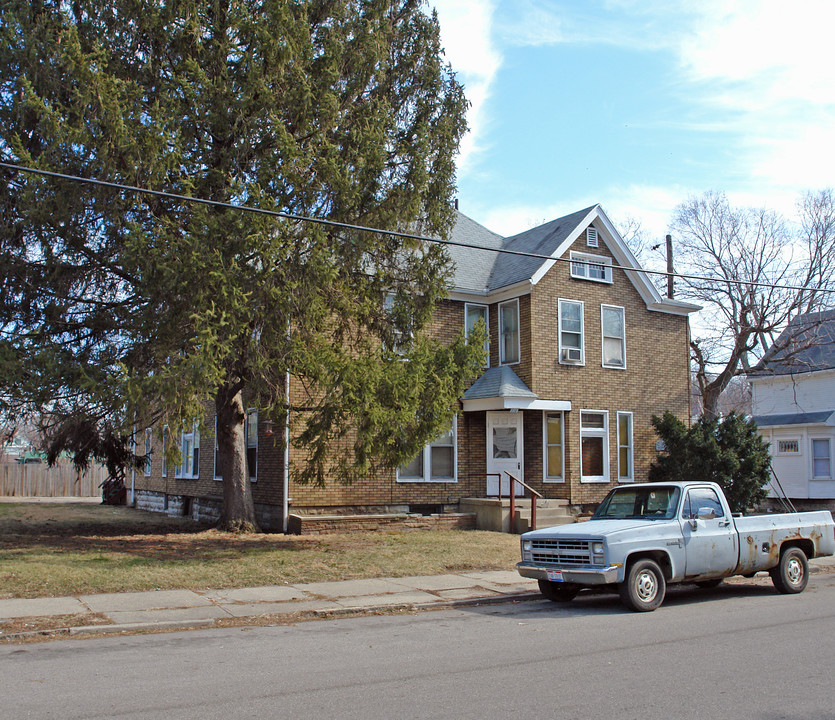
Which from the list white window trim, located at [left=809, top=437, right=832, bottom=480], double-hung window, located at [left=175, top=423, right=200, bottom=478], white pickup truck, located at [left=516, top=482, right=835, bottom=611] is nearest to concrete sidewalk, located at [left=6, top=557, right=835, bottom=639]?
white pickup truck, located at [left=516, top=482, right=835, bottom=611]

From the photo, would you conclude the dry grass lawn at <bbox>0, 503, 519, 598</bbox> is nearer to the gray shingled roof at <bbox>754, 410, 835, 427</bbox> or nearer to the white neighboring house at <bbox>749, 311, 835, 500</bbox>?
the gray shingled roof at <bbox>754, 410, 835, 427</bbox>

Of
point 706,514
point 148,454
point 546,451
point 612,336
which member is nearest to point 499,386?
point 546,451

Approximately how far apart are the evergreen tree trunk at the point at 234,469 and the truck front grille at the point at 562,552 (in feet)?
27.0

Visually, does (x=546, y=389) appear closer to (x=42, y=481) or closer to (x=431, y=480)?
(x=431, y=480)

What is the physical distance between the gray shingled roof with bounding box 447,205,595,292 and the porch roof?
254 cm

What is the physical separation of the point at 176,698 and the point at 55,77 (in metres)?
11.0

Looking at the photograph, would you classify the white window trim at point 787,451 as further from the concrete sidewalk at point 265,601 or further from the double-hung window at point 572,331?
the concrete sidewalk at point 265,601

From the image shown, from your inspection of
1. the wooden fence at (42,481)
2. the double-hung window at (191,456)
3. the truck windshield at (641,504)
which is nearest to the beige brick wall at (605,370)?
the truck windshield at (641,504)

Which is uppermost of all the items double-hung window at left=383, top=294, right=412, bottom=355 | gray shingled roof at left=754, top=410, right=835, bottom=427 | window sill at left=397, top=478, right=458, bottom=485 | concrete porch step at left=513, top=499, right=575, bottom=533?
double-hung window at left=383, top=294, right=412, bottom=355

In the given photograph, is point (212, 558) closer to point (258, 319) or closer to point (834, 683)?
point (258, 319)

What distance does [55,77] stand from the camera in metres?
13.2

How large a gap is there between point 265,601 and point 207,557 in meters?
3.54

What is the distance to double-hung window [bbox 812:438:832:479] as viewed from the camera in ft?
98.6

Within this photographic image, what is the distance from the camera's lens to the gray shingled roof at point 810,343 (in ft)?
96.3
